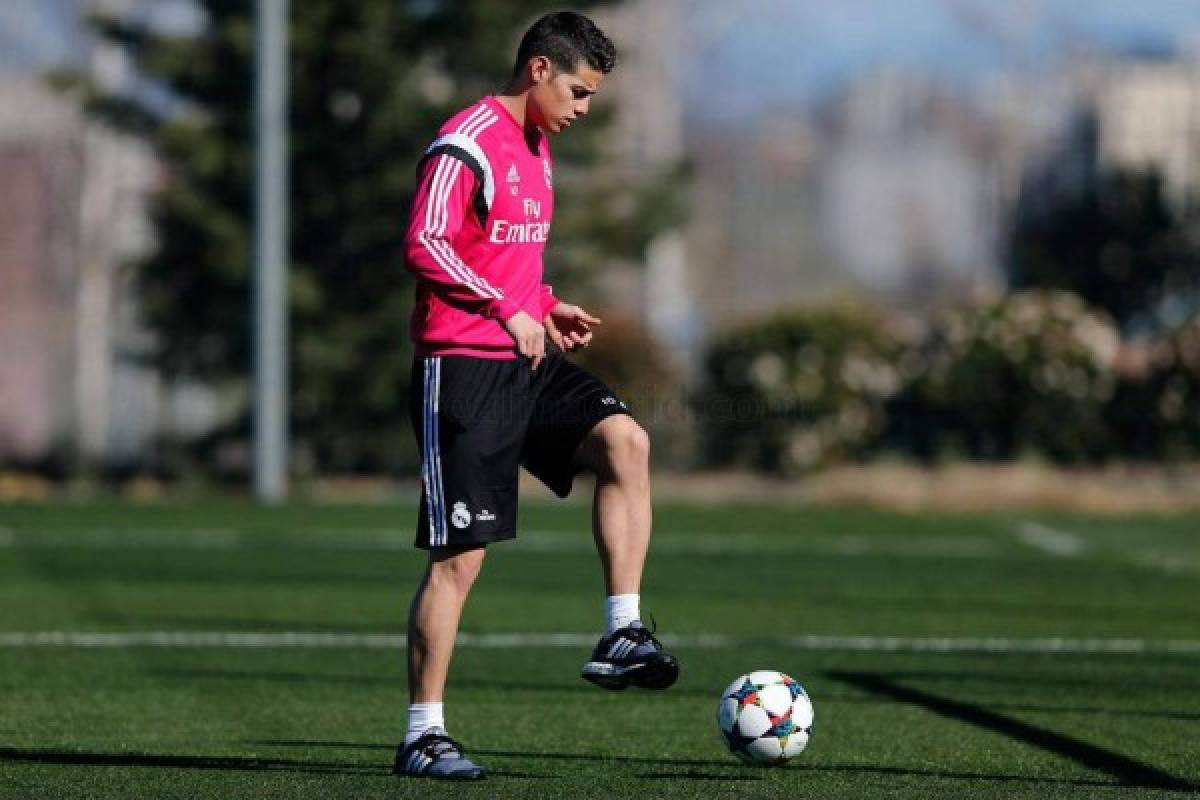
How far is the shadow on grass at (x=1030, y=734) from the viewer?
20.8 feet

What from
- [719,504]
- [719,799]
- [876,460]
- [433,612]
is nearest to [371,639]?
[433,612]

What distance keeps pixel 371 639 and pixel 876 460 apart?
536 inches

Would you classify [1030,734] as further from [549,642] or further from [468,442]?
[549,642]

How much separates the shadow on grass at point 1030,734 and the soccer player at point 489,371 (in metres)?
1.32

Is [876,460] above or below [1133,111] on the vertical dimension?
below

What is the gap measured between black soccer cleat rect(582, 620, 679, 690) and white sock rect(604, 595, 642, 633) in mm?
66

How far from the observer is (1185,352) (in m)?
23.2

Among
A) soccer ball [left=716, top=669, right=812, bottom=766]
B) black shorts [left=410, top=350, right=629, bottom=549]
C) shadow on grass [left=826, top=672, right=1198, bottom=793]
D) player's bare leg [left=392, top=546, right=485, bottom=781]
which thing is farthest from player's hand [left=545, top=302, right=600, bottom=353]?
shadow on grass [left=826, top=672, right=1198, bottom=793]

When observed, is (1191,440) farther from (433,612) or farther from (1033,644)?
(433,612)

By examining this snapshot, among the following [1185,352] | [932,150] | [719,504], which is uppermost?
[932,150]

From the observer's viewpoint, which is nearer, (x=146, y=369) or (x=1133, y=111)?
(x=146, y=369)

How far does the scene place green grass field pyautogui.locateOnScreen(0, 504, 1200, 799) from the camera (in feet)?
21.0

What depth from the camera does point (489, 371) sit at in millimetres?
6363

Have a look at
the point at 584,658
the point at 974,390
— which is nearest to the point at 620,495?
the point at 584,658
